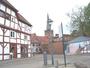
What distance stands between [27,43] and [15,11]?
1132 cm

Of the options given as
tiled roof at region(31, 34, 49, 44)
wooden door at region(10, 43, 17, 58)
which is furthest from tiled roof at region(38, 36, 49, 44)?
wooden door at region(10, 43, 17, 58)

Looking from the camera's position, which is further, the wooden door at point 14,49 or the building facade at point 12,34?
the wooden door at point 14,49

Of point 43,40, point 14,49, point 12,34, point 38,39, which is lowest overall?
point 14,49

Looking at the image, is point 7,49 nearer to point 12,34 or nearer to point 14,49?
point 12,34

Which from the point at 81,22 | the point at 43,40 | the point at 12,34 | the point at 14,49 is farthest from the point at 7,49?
the point at 43,40

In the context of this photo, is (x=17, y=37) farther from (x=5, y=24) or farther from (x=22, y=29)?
(x=5, y=24)

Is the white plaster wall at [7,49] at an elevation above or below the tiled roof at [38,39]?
below

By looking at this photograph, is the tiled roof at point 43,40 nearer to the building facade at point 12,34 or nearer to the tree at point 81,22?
the tree at point 81,22

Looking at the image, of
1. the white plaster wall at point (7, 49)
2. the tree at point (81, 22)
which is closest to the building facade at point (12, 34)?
the white plaster wall at point (7, 49)

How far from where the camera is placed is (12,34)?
1698 inches

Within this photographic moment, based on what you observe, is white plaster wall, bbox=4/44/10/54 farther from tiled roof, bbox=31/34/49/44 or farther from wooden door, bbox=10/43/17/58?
tiled roof, bbox=31/34/49/44

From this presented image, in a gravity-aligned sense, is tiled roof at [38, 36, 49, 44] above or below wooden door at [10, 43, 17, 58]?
above

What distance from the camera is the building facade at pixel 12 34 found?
1497 inches

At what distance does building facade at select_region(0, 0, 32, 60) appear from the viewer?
125 ft
